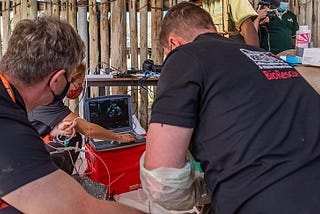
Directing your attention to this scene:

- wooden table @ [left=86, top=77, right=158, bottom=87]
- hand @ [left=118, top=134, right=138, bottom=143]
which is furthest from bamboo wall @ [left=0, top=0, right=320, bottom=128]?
hand @ [left=118, top=134, right=138, bottom=143]

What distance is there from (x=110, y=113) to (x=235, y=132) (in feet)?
5.27

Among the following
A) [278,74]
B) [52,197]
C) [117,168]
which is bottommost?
[117,168]

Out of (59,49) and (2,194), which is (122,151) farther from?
(2,194)

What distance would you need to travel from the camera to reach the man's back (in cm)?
94

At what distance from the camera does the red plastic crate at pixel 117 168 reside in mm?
1931

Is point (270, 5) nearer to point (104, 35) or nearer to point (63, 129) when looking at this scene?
point (104, 35)

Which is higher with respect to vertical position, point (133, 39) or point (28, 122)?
point (133, 39)

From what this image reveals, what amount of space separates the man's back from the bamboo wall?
280 centimetres

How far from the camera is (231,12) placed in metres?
2.58

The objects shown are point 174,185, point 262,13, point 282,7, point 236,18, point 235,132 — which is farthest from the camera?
point 282,7

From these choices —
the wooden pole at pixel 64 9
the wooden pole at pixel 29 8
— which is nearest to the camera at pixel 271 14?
the wooden pole at pixel 64 9

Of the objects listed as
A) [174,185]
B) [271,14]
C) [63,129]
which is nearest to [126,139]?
[63,129]

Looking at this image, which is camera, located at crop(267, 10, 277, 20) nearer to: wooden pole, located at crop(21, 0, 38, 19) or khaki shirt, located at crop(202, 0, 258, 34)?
khaki shirt, located at crop(202, 0, 258, 34)

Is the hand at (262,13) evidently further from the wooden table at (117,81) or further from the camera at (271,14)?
the wooden table at (117,81)
